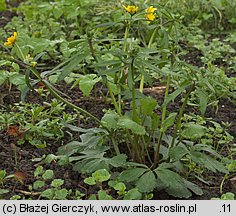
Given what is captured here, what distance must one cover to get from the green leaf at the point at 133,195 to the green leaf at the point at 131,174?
52 millimetres

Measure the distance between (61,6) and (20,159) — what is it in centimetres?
200

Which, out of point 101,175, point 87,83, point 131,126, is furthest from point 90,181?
point 87,83

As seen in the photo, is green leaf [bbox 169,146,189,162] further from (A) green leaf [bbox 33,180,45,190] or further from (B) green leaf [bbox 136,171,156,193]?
(A) green leaf [bbox 33,180,45,190]

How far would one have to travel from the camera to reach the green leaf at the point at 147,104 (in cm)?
293

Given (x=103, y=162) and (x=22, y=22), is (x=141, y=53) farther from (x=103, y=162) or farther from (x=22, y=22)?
(x=22, y=22)

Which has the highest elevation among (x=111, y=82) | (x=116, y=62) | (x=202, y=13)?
(x=116, y=62)

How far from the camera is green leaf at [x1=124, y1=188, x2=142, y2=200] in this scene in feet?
9.00

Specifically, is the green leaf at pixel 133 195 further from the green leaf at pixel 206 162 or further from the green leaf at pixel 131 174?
the green leaf at pixel 206 162

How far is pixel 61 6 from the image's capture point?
4.94 m

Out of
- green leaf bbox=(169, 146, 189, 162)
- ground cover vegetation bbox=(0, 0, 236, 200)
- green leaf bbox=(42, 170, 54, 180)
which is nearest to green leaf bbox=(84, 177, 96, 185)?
ground cover vegetation bbox=(0, 0, 236, 200)

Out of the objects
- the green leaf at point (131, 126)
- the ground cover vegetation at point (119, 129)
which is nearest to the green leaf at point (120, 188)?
the ground cover vegetation at point (119, 129)

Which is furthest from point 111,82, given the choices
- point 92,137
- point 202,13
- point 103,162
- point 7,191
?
point 202,13

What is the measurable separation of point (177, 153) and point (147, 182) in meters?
0.20

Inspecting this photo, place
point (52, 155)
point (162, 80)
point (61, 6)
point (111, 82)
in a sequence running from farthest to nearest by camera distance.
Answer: point (61, 6), point (162, 80), point (111, 82), point (52, 155)
